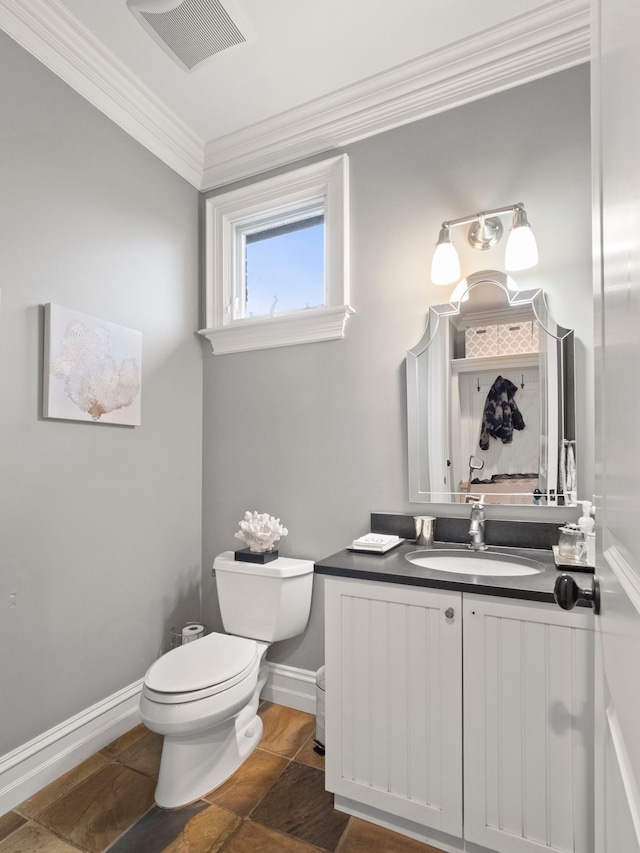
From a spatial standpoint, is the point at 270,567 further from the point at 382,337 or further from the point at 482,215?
the point at 482,215

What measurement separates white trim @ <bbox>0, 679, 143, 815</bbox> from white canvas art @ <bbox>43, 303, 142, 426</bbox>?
1.17m

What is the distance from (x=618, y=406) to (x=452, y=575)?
1.00 m

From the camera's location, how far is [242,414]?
8.04 feet

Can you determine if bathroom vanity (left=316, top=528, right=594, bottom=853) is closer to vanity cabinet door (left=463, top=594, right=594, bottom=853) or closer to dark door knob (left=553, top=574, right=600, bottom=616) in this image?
vanity cabinet door (left=463, top=594, right=594, bottom=853)

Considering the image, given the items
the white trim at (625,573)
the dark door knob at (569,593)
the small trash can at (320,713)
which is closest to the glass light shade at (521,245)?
the dark door knob at (569,593)

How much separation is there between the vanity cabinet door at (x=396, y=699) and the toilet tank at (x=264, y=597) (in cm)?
53

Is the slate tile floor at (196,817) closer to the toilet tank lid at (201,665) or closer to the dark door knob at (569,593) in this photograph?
the toilet tank lid at (201,665)

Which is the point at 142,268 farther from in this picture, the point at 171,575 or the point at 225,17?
the point at 171,575

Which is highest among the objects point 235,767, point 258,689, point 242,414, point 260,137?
point 260,137

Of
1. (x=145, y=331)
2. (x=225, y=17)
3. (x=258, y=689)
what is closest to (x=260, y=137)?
(x=225, y=17)

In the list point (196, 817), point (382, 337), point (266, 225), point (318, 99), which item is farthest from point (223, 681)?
point (318, 99)

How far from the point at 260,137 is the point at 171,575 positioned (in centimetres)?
225

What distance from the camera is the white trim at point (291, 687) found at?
218cm

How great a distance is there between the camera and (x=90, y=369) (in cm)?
193
